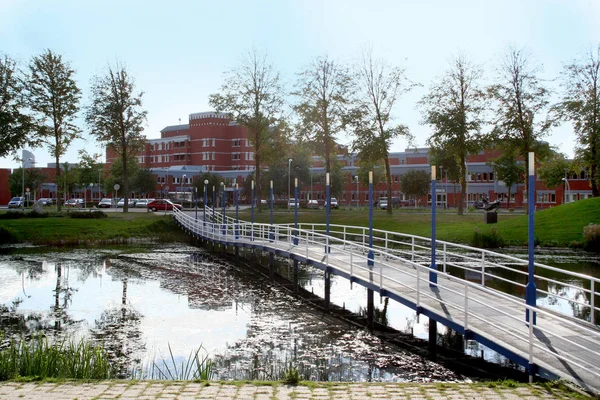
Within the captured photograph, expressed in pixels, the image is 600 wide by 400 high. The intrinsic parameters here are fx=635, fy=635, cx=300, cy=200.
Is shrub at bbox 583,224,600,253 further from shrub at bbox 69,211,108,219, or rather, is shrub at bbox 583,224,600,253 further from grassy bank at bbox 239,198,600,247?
shrub at bbox 69,211,108,219

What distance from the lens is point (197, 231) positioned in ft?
156

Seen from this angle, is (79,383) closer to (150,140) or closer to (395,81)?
(395,81)

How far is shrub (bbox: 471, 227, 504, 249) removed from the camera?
136ft

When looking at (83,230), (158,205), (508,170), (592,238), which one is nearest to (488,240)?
(592,238)

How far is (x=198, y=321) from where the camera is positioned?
1914 cm

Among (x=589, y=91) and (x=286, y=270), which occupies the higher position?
(x=589, y=91)

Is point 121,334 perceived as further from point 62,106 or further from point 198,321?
point 62,106

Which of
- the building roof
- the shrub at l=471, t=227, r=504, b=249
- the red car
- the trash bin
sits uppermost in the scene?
the building roof

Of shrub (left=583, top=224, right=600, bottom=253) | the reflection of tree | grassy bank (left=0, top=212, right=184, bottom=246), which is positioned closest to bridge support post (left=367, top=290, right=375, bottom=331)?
the reflection of tree

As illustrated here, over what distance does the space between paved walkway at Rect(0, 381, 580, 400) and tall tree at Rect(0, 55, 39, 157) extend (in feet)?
160

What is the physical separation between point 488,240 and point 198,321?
27184mm

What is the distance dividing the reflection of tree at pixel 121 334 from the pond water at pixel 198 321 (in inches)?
1.0

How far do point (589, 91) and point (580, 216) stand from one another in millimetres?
14562

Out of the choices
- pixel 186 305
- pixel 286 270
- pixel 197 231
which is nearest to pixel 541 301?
pixel 186 305
